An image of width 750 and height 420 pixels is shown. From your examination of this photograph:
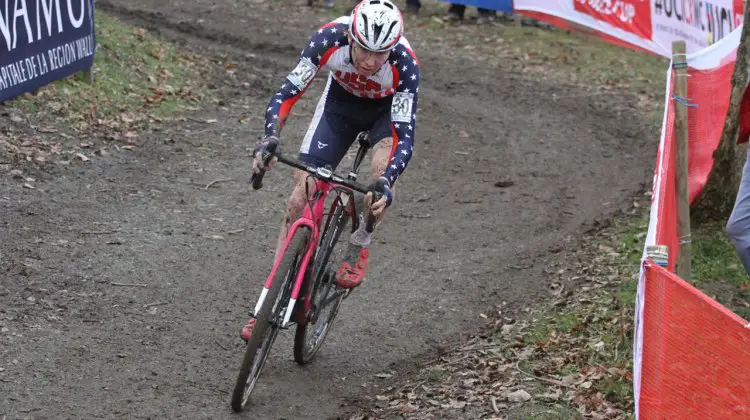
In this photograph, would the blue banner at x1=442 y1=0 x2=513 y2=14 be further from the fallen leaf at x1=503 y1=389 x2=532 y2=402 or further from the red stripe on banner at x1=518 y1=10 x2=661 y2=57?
the fallen leaf at x1=503 y1=389 x2=532 y2=402

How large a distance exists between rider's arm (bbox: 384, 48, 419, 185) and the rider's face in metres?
0.29

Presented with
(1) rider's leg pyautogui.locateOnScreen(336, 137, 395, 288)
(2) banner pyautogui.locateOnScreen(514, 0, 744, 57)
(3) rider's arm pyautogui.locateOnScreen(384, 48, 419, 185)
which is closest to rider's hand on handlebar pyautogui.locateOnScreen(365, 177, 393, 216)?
(3) rider's arm pyautogui.locateOnScreen(384, 48, 419, 185)

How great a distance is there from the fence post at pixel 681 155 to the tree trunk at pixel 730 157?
1.85 m

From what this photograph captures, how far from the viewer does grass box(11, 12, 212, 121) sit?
37.1 feet

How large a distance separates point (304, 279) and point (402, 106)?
1.25 m

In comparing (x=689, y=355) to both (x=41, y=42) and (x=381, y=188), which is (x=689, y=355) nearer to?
(x=381, y=188)

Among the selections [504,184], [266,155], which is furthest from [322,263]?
[504,184]

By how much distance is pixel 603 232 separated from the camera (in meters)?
9.46

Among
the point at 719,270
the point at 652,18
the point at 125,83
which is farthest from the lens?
the point at 652,18

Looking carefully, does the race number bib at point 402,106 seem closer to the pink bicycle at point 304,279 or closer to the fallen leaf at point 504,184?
the pink bicycle at point 304,279

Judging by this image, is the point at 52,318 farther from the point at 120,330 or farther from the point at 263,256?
the point at 263,256

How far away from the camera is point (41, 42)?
10750 mm

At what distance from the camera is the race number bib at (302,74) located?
6246 millimetres

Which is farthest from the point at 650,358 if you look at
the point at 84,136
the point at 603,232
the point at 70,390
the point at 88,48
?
the point at 88,48
